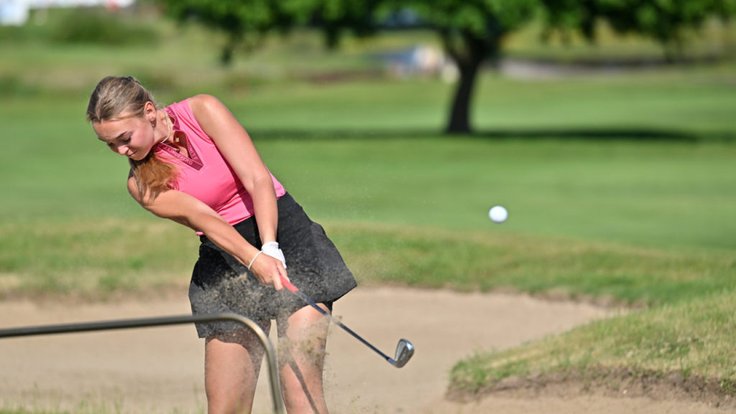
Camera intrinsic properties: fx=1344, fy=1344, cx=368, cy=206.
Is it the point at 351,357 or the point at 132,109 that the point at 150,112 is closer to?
the point at 132,109

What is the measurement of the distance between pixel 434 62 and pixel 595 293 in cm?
5838

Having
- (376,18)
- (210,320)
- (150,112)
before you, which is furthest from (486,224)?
(376,18)

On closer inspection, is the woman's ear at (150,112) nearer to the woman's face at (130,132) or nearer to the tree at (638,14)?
the woman's face at (130,132)

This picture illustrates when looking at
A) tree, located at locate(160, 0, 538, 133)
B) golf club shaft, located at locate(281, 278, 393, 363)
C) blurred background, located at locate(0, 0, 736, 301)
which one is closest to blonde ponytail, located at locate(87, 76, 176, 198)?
blurred background, located at locate(0, 0, 736, 301)

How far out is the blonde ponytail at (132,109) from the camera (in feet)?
15.2

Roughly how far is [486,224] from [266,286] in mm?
9656

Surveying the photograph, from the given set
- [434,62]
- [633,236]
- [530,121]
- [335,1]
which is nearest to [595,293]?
[633,236]

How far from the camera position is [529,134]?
30.8 metres

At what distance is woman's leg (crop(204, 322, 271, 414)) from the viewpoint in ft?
16.4

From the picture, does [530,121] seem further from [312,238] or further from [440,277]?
[312,238]

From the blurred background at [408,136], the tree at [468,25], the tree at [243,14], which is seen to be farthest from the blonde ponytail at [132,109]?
the tree at [243,14]

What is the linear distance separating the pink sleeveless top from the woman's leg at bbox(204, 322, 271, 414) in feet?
1.69

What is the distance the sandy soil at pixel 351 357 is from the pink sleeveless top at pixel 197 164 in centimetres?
149

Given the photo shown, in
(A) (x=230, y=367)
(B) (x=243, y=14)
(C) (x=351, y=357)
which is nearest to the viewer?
(A) (x=230, y=367)
